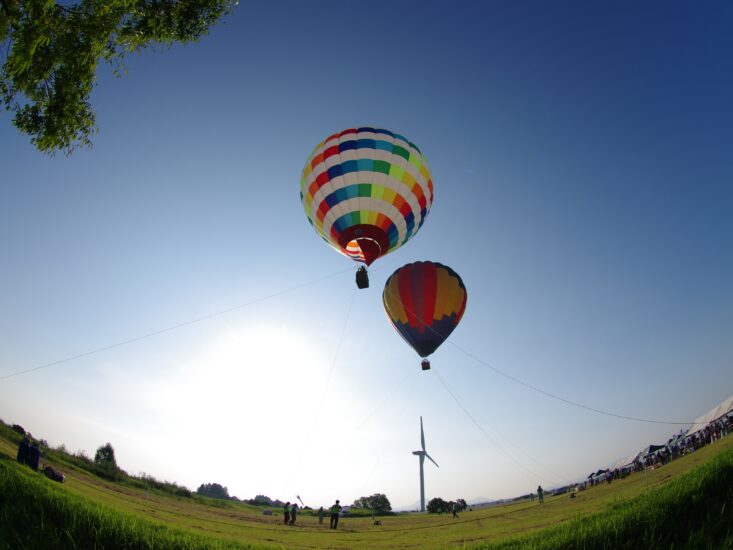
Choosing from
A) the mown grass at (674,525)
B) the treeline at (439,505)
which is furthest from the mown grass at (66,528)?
the treeline at (439,505)

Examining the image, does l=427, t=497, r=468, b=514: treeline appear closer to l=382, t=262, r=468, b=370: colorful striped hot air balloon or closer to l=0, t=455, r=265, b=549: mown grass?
l=382, t=262, r=468, b=370: colorful striped hot air balloon

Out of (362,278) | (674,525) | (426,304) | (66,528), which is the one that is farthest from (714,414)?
(66,528)

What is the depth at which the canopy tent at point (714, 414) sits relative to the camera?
30.0m

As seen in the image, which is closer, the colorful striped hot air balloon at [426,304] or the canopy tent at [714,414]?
the colorful striped hot air balloon at [426,304]

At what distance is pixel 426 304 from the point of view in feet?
78.2

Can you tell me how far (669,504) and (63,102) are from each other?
1390 cm

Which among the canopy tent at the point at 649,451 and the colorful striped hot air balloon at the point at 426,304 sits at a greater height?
the colorful striped hot air balloon at the point at 426,304

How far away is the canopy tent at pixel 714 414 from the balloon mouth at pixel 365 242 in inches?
1158

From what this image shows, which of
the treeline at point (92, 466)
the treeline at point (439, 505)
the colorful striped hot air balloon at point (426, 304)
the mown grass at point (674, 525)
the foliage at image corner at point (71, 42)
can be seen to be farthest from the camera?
the treeline at point (439, 505)

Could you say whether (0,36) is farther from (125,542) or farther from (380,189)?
(380,189)

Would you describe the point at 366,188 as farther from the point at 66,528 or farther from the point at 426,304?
the point at 66,528

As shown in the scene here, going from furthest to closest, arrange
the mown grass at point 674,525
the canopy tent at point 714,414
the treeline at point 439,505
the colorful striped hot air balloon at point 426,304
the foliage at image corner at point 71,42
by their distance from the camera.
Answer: the treeline at point 439,505, the canopy tent at point 714,414, the colorful striped hot air balloon at point 426,304, the foliage at image corner at point 71,42, the mown grass at point 674,525

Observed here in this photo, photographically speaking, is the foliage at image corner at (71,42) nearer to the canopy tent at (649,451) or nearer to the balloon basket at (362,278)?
the balloon basket at (362,278)

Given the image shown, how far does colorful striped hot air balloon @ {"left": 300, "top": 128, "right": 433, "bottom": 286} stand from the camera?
19.6 metres
